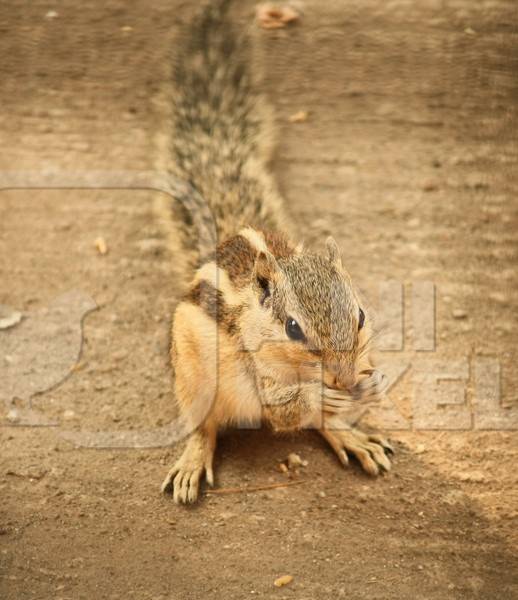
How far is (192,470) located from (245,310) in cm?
73

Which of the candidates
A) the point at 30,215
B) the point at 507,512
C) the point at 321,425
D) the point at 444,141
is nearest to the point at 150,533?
the point at 321,425

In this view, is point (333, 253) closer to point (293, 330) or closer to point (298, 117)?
point (293, 330)

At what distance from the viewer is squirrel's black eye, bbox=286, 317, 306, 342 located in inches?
105

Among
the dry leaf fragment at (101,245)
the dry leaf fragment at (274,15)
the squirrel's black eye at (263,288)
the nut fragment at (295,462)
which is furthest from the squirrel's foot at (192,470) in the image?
the dry leaf fragment at (274,15)

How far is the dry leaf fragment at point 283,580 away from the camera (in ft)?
8.95

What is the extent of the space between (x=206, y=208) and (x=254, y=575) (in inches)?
67.9

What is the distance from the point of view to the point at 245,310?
289 cm

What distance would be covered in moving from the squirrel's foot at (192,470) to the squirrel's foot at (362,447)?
50cm

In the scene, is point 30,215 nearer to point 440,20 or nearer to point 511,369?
point 511,369

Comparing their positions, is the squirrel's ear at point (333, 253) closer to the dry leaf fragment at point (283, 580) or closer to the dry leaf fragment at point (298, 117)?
the dry leaf fragment at point (283, 580)

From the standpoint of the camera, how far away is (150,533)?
9.61ft

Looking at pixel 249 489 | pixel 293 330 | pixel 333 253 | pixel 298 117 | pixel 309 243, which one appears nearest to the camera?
pixel 293 330

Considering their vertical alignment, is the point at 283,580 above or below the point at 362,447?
below

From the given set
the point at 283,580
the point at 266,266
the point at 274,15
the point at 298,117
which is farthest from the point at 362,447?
the point at 274,15
